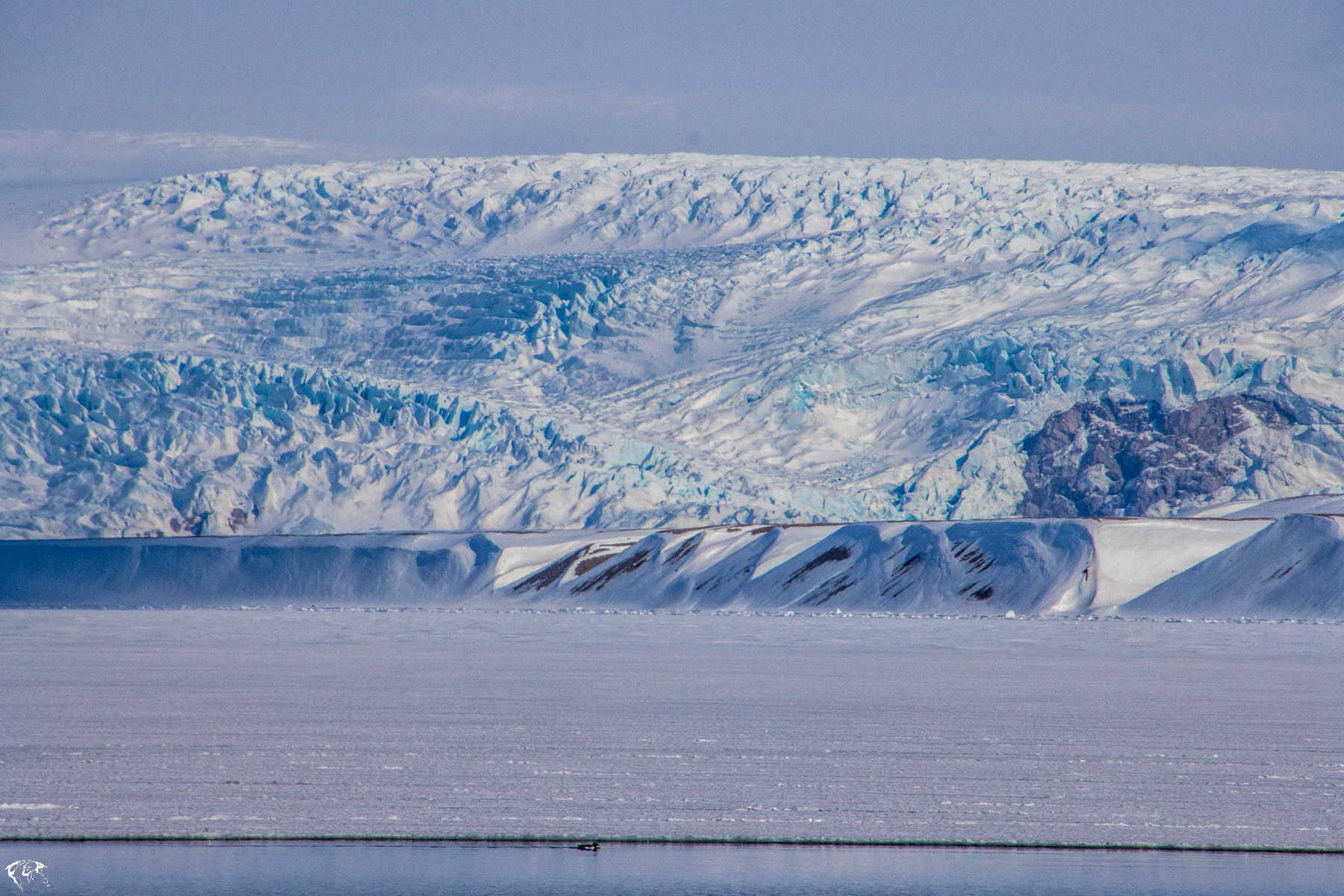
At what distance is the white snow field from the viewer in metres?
9.45

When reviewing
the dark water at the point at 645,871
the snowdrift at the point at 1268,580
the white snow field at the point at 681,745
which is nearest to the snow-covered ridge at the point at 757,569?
the snowdrift at the point at 1268,580

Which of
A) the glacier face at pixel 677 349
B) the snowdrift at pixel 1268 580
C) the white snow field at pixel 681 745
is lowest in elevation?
the white snow field at pixel 681 745

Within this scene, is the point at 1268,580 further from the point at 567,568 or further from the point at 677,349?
the point at 677,349

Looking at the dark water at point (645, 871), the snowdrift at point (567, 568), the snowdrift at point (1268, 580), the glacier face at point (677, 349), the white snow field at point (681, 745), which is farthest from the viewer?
the glacier face at point (677, 349)

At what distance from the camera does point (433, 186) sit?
8275cm

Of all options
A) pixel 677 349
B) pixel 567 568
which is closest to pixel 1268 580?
pixel 567 568

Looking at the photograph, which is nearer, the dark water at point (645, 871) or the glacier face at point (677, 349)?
the dark water at point (645, 871)

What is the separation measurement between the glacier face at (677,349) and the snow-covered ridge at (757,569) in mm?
7142

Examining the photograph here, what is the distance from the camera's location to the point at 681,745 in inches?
493

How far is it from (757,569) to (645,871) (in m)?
36.9

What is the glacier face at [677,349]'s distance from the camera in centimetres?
5766

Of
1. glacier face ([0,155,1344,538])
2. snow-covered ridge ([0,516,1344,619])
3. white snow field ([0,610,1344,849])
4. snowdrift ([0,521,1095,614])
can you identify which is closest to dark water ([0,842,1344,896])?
white snow field ([0,610,1344,849])

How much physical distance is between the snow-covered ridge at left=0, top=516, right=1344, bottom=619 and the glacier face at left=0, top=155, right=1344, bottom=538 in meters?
7.14

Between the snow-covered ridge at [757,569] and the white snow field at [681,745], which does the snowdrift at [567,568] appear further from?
the white snow field at [681,745]
